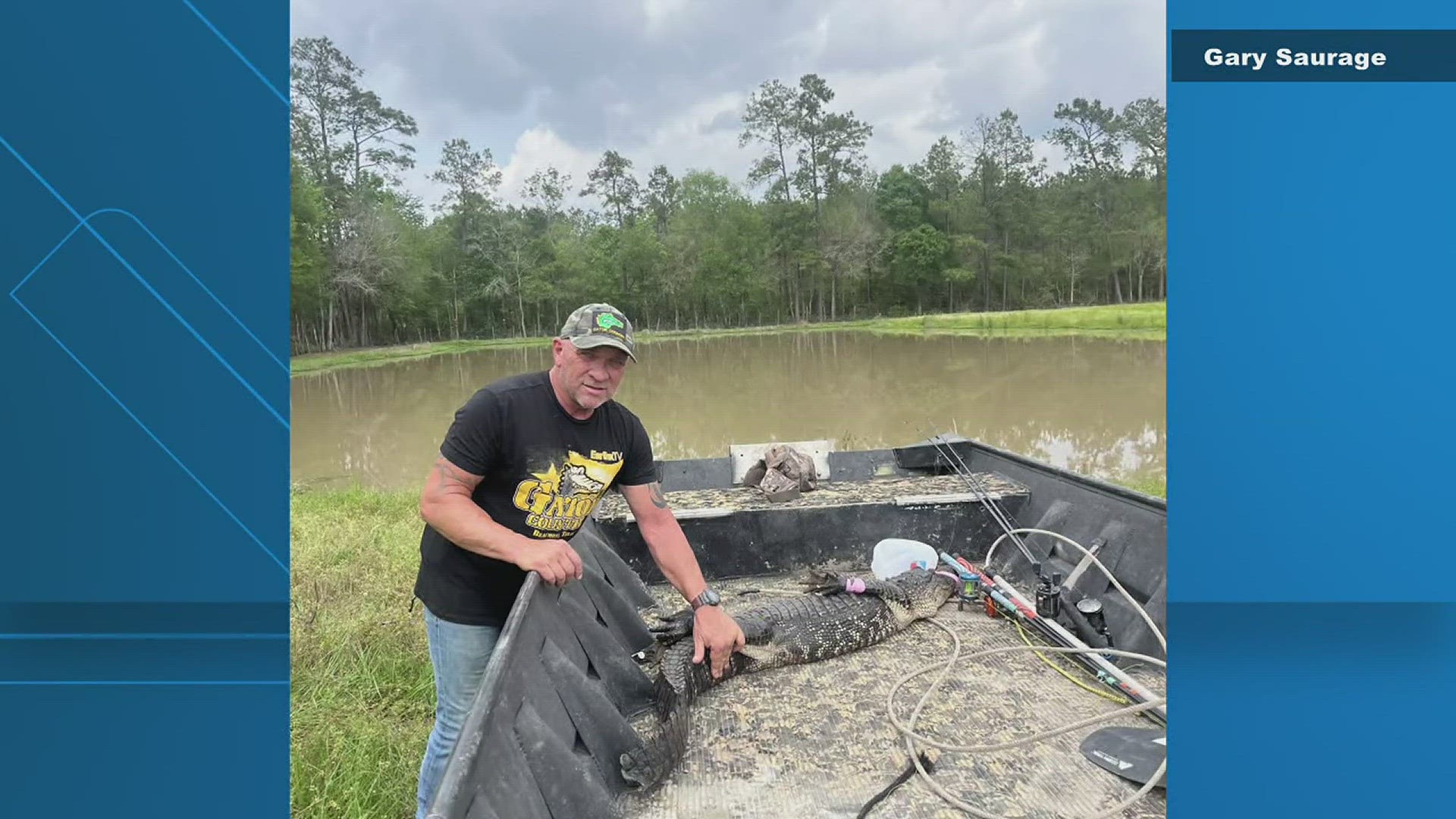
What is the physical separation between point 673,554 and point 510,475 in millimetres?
632

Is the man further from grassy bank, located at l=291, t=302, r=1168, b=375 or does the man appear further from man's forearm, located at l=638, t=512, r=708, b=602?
grassy bank, located at l=291, t=302, r=1168, b=375

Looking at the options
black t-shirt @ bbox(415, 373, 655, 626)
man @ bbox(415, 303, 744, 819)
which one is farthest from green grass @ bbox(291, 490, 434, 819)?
black t-shirt @ bbox(415, 373, 655, 626)

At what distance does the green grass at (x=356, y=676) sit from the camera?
3.07 metres

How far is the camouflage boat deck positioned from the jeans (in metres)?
0.58

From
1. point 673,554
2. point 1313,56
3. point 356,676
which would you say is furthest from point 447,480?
point 356,676

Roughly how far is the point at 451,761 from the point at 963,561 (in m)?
3.52

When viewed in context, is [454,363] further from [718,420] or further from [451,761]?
[451,761]

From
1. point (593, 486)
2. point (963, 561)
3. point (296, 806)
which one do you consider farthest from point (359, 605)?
point (963, 561)

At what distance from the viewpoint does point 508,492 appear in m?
2.33

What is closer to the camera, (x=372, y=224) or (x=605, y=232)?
(x=372, y=224)

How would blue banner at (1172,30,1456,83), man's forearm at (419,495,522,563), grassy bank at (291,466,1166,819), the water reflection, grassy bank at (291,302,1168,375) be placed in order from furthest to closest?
1. grassy bank at (291,302,1168,375)
2. the water reflection
3. grassy bank at (291,466,1166,819)
4. man's forearm at (419,495,522,563)
5. blue banner at (1172,30,1456,83)

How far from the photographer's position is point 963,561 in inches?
178

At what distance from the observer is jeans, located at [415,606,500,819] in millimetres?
2363

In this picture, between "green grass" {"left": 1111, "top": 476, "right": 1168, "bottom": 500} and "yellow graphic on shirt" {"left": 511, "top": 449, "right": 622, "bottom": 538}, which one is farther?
"green grass" {"left": 1111, "top": 476, "right": 1168, "bottom": 500}
